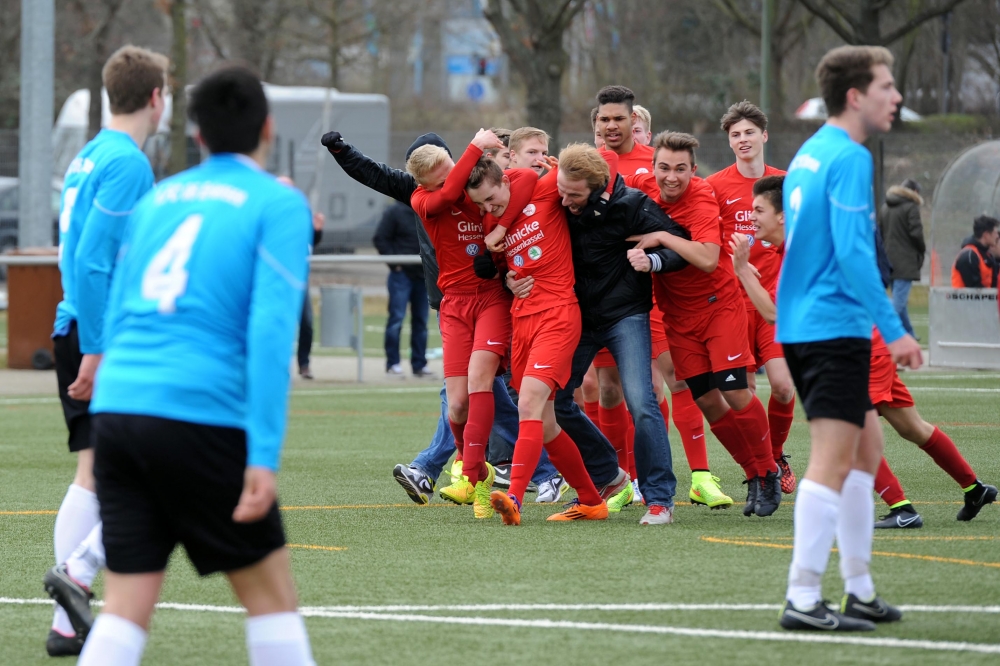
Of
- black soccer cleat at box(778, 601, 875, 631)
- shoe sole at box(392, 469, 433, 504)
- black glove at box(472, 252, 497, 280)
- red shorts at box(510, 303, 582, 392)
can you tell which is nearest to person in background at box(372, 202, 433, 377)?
shoe sole at box(392, 469, 433, 504)

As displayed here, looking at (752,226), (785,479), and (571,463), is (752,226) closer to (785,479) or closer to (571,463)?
(785,479)

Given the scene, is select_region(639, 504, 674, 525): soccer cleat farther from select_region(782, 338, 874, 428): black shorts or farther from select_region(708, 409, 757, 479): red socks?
select_region(782, 338, 874, 428): black shorts

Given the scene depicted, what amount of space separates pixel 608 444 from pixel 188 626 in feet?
10.2

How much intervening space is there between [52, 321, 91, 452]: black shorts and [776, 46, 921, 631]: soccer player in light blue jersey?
2447 millimetres

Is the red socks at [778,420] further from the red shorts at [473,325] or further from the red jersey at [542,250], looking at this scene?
the red jersey at [542,250]

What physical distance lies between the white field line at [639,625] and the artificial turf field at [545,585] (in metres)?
0.01

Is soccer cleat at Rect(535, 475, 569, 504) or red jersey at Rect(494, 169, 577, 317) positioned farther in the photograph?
soccer cleat at Rect(535, 475, 569, 504)

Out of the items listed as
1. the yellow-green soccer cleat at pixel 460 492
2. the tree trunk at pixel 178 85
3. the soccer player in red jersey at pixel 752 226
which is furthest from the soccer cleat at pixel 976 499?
the tree trunk at pixel 178 85

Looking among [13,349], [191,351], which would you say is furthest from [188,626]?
[13,349]

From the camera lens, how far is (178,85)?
3053 cm

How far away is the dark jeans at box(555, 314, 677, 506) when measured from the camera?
7.24 metres

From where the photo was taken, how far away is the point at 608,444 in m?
7.82

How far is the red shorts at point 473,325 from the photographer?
7.70 metres

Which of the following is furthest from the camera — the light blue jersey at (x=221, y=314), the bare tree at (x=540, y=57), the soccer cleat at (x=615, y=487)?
the bare tree at (x=540, y=57)
